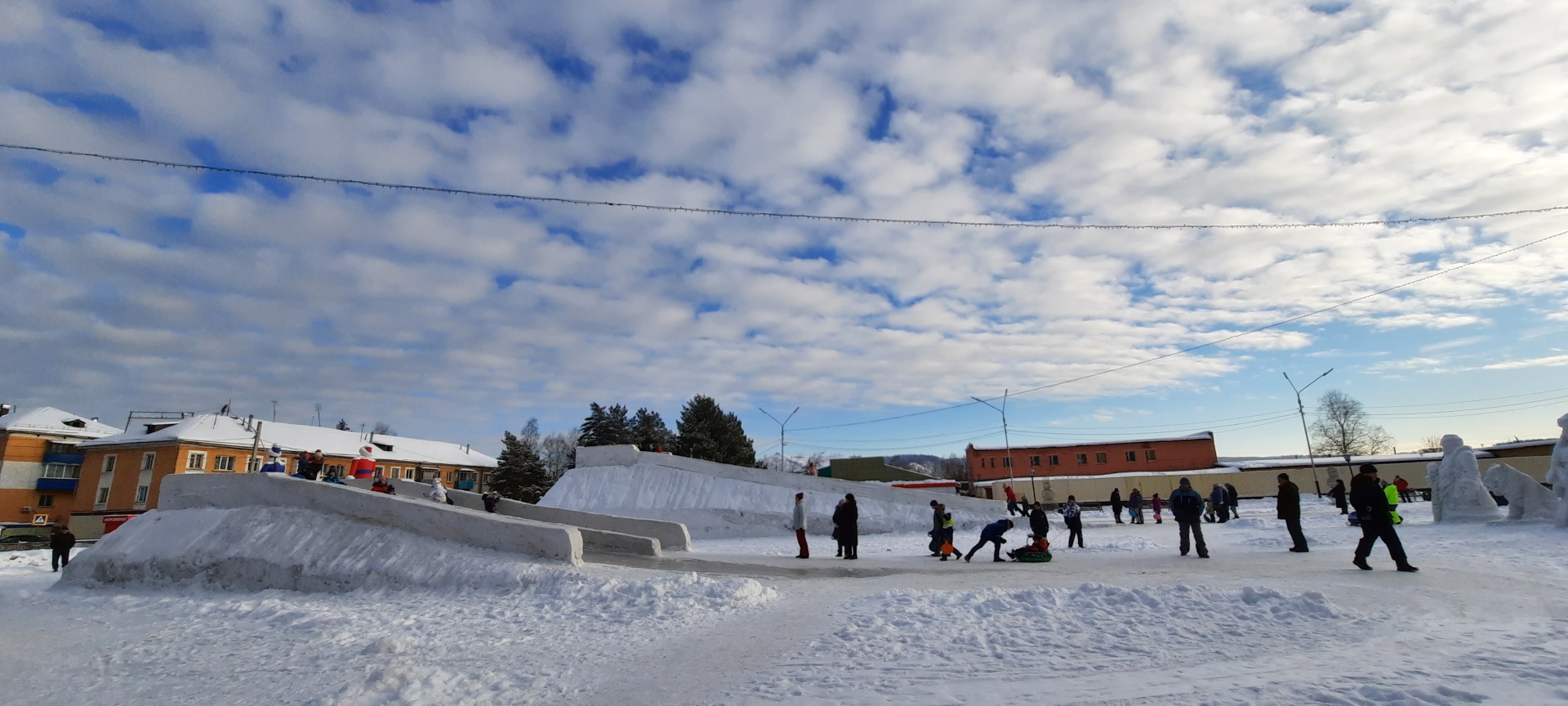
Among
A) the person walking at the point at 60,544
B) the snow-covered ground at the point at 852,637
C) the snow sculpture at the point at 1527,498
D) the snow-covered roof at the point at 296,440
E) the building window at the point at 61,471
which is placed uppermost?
the snow-covered roof at the point at 296,440

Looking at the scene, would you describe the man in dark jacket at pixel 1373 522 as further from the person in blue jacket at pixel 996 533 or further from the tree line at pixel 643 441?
the tree line at pixel 643 441

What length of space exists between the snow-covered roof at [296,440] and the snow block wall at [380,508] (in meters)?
42.2

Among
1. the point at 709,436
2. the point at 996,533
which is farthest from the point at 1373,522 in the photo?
the point at 709,436

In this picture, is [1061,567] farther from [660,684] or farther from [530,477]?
[530,477]

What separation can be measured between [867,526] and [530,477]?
35476mm

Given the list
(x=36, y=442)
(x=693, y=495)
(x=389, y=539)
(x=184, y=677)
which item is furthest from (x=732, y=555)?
(x=36, y=442)

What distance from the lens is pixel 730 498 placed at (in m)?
32.5

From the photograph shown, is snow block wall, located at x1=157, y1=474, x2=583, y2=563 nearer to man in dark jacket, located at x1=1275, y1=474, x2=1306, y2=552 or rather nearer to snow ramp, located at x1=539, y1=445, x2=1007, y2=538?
man in dark jacket, located at x1=1275, y1=474, x2=1306, y2=552

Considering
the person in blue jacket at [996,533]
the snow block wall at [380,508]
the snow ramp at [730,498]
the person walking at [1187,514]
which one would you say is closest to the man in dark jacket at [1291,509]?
the person walking at [1187,514]

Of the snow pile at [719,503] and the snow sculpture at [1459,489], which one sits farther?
the snow pile at [719,503]

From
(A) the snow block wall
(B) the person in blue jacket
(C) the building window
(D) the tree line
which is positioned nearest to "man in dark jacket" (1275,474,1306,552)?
(B) the person in blue jacket

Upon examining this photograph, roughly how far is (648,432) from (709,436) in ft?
29.2

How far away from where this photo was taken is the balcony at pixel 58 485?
5506 centimetres

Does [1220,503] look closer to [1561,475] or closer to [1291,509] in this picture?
[1561,475]
